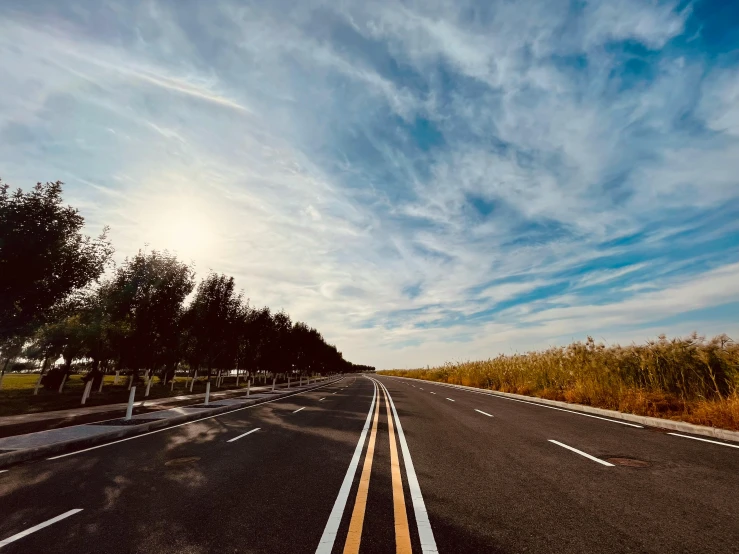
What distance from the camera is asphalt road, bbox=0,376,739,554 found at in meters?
3.72

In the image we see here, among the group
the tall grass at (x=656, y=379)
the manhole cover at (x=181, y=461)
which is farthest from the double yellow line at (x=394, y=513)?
A: the tall grass at (x=656, y=379)

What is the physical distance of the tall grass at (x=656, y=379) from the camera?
1121 cm

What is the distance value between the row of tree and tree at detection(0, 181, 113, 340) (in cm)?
3

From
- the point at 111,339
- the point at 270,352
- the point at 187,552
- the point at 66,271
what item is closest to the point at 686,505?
the point at 187,552

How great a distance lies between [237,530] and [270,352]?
38.1 metres

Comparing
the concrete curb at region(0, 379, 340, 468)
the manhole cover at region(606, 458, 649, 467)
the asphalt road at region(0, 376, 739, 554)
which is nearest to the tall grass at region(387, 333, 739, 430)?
the asphalt road at region(0, 376, 739, 554)

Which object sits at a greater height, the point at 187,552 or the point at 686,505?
the point at 686,505

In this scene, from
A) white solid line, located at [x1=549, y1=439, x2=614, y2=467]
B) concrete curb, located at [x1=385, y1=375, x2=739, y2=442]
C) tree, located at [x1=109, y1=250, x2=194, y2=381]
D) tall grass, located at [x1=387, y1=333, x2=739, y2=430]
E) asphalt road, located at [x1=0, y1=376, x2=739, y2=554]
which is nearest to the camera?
asphalt road, located at [x1=0, y1=376, x2=739, y2=554]

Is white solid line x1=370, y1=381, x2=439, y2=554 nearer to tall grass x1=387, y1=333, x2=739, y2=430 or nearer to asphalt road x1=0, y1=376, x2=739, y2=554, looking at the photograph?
asphalt road x1=0, y1=376, x2=739, y2=554

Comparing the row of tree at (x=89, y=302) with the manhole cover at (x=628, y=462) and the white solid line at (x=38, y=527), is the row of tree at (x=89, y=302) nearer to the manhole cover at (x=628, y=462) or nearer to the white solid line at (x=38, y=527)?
the white solid line at (x=38, y=527)

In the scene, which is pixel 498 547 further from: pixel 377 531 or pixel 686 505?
pixel 686 505

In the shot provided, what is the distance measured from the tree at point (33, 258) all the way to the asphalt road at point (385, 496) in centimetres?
812

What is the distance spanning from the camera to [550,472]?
19.9ft

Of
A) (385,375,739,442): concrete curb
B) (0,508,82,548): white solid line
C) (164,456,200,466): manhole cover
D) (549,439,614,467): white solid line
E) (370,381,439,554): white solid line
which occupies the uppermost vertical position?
(385,375,739,442): concrete curb
